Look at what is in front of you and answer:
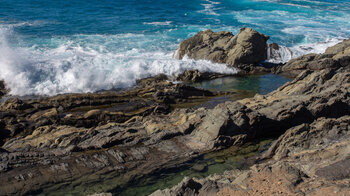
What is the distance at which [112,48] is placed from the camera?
1136 inches

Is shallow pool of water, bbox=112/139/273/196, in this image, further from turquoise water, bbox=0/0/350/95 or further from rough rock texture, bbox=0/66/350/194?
turquoise water, bbox=0/0/350/95

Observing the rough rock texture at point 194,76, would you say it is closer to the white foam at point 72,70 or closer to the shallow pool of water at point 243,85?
the shallow pool of water at point 243,85

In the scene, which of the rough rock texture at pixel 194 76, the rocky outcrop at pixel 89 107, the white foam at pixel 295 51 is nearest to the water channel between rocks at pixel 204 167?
the rocky outcrop at pixel 89 107

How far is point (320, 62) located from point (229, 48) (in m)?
6.96

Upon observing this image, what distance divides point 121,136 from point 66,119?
3554 mm

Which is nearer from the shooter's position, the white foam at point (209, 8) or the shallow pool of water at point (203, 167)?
the shallow pool of water at point (203, 167)

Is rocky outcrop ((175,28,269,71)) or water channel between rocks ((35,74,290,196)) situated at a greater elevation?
rocky outcrop ((175,28,269,71))

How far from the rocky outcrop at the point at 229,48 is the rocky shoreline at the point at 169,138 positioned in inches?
297

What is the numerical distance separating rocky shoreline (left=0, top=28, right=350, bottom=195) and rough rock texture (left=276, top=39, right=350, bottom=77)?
596cm

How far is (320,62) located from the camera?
74.4 ft

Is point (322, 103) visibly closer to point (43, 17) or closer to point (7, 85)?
point (7, 85)

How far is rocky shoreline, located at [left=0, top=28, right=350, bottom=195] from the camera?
8.24 m

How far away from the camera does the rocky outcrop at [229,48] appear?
24750 millimetres

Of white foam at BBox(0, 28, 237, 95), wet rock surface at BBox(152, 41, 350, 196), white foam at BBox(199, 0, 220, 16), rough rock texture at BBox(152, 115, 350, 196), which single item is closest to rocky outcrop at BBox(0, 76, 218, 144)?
white foam at BBox(0, 28, 237, 95)
